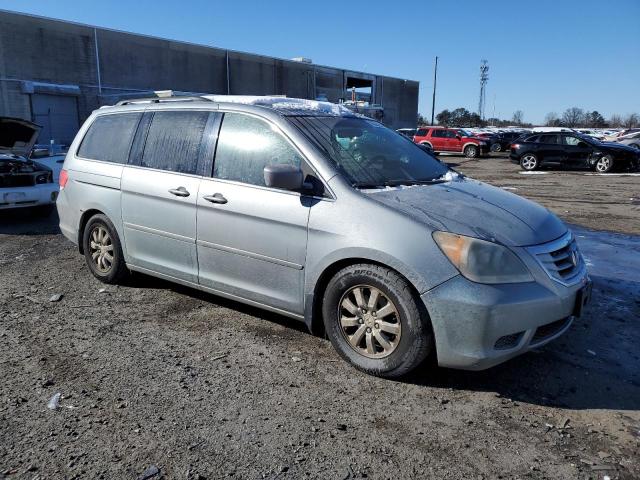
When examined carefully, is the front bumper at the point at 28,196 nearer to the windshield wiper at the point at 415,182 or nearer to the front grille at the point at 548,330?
the windshield wiper at the point at 415,182

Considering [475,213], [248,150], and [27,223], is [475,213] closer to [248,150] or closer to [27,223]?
[248,150]

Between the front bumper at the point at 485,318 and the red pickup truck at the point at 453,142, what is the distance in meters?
28.9

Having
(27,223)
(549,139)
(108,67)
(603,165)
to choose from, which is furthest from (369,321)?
(108,67)

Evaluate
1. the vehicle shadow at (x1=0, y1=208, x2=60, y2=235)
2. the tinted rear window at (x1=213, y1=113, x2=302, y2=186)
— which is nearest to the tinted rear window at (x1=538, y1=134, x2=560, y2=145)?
the vehicle shadow at (x1=0, y1=208, x2=60, y2=235)

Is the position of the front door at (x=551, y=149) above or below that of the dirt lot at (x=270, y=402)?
above

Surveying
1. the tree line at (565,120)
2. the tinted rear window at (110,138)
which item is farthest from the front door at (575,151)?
the tree line at (565,120)

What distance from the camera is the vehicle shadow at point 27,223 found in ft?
26.7

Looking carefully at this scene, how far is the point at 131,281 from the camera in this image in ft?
17.9

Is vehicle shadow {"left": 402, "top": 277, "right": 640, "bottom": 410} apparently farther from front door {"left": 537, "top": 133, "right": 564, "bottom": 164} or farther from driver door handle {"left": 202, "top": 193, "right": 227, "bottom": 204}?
front door {"left": 537, "top": 133, "right": 564, "bottom": 164}

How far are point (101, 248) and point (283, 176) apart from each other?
273 cm

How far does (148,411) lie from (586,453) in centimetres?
242

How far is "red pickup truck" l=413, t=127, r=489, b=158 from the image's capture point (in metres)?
31.0

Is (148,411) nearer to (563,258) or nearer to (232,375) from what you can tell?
(232,375)

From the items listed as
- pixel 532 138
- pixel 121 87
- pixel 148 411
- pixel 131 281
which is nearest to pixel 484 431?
pixel 148 411
